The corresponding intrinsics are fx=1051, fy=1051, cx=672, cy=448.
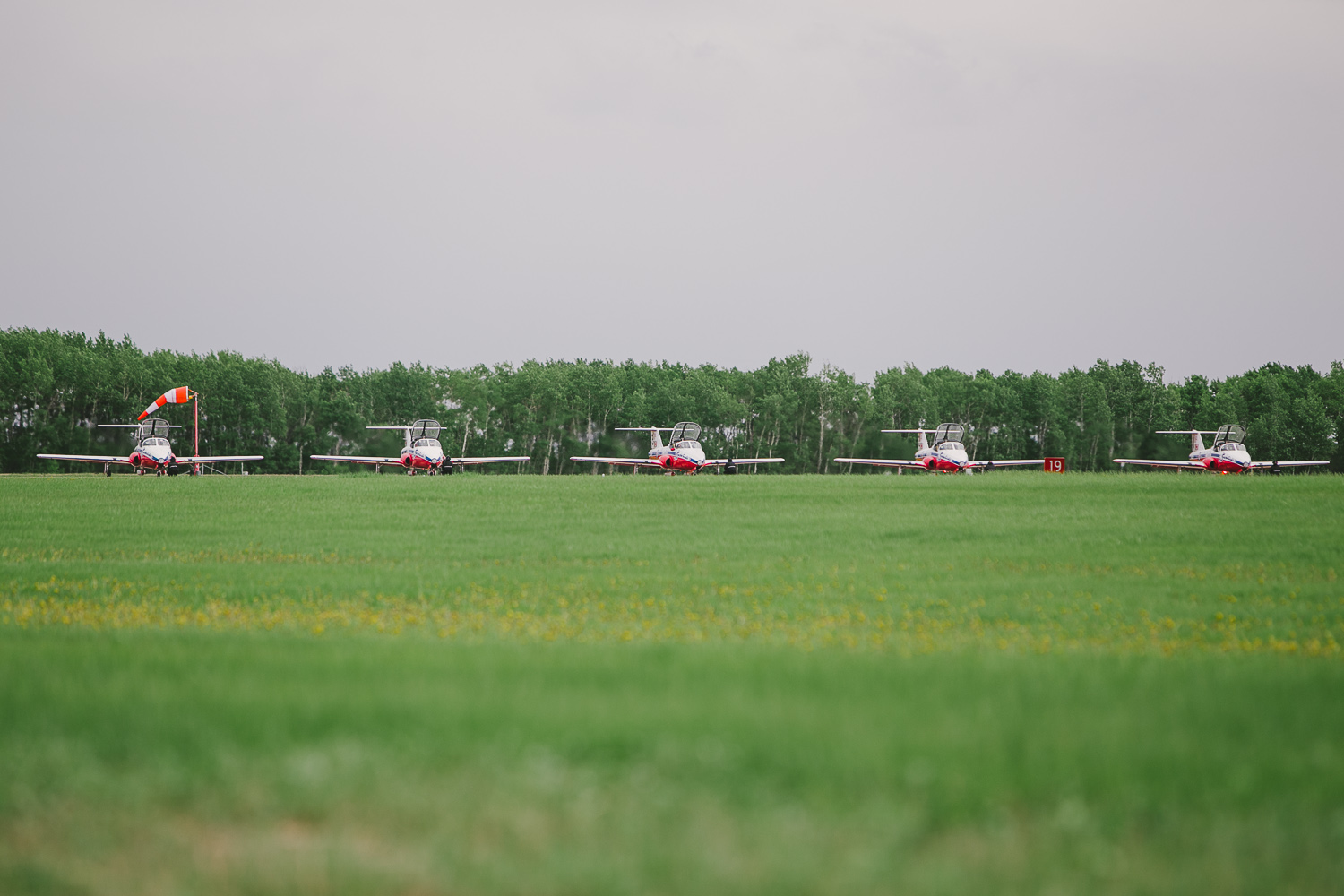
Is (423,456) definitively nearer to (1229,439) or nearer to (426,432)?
(426,432)

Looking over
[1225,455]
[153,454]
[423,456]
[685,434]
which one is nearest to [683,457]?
[685,434]

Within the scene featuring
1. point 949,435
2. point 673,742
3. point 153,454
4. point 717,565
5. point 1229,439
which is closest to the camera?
point 673,742

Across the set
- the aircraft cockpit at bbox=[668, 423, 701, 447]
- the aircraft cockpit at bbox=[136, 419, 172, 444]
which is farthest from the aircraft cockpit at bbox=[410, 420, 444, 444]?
the aircraft cockpit at bbox=[136, 419, 172, 444]

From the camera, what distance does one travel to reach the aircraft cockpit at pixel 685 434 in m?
64.2

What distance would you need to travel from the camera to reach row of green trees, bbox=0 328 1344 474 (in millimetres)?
93500

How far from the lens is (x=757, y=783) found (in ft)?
16.9

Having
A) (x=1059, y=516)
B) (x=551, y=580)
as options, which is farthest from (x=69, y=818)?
(x=1059, y=516)

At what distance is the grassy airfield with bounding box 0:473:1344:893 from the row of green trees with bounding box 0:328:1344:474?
8637cm

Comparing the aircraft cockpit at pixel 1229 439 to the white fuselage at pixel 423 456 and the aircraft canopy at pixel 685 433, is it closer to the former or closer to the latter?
the aircraft canopy at pixel 685 433

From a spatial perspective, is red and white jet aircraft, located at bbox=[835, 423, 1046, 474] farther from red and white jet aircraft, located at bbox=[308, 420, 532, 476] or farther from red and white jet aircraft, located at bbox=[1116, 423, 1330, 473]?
red and white jet aircraft, located at bbox=[308, 420, 532, 476]

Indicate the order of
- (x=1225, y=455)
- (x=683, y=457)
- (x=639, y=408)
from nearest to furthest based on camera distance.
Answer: (x=1225, y=455), (x=683, y=457), (x=639, y=408)

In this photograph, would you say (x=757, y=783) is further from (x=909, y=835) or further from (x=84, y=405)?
(x=84, y=405)

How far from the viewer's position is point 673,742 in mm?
5660

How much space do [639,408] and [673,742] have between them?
99.2m
